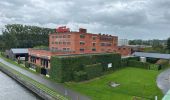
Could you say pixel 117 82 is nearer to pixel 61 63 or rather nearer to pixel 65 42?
pixel 61 63

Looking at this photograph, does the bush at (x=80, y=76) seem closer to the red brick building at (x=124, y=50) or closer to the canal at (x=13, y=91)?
the canal at (x=13, y=91)

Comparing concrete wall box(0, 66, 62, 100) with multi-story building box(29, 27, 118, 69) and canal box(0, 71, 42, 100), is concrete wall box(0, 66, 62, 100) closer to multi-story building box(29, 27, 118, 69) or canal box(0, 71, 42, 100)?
canal box(0, 71, 42, 100)

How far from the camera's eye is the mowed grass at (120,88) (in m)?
40.8

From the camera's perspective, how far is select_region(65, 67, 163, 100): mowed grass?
4078cm

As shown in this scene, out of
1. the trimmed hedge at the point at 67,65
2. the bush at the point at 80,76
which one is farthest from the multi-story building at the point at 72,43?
the bush at the point at 80,76

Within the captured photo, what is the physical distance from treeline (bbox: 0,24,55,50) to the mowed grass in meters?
102

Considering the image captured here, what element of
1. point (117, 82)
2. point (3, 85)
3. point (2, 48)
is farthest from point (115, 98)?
point (2, 48)

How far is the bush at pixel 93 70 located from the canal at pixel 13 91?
590 inches

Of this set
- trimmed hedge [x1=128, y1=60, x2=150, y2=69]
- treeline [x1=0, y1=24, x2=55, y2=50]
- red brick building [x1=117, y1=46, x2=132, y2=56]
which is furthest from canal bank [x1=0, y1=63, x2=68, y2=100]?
treeline [x1=0, y1=24, x2=55, y2=50]

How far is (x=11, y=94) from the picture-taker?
45.9m

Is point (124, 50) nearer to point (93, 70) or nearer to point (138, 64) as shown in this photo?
point (138, 64)

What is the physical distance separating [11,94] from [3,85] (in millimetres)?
9327

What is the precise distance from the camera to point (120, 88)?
155 ft

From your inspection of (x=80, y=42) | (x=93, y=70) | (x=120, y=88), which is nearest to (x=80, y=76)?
(x=93, y=70)
